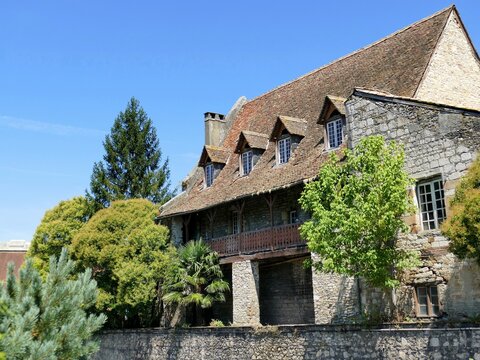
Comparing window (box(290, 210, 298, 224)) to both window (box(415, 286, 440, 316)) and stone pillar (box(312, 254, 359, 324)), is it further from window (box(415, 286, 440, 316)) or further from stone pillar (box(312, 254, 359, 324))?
window (box(415, 286, 440, 316))

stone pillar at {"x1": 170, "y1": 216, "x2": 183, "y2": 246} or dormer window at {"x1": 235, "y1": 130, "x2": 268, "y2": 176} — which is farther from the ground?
dormer window at {"x1": 235, "y1": 130, "x2": 268, "y2": 176}

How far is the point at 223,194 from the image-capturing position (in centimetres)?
→ 2403

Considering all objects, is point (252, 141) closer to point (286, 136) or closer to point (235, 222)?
point (286, 136)

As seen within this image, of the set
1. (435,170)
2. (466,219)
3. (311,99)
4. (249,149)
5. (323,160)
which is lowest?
(466,219)

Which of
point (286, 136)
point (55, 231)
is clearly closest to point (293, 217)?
point (286, 136)

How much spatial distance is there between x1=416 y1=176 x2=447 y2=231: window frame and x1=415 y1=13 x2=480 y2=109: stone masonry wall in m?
→ 4.20

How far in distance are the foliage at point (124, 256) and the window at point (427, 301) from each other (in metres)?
11.3

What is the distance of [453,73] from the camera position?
20.6m

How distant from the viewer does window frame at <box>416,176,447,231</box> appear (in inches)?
Answer: 615

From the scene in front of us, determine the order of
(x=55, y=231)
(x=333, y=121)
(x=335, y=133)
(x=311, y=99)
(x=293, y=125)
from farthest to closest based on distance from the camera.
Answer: (x=55, y=231) → (x=311, y=99) → (x=293, y=125) → (x=333, y=121) → (x=335, y=133)

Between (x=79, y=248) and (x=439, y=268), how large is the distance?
14.9m

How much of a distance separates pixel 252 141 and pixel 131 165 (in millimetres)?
12397

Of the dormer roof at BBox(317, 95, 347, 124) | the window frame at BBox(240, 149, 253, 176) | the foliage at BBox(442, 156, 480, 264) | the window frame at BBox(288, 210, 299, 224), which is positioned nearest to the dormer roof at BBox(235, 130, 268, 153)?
the window frame at BBox(240, 149, 253, 176)

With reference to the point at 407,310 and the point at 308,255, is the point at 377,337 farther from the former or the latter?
the point at 308,255
